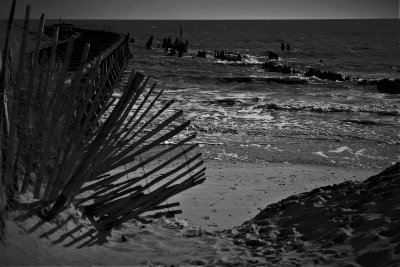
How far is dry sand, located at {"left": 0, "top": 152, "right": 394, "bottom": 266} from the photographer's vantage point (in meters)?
3.28

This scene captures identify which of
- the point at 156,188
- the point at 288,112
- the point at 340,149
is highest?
the point at 288,112

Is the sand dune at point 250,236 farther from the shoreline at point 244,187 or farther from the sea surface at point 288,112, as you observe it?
the sea surface at point 288,112

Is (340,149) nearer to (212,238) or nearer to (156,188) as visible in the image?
(156,188)

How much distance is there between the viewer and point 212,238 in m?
4.82

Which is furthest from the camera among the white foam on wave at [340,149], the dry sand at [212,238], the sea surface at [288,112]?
the sea surface at [288,112]

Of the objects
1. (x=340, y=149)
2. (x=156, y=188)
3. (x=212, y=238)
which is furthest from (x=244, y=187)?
(x=340, y=149)

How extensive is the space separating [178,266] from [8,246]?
1.48 metres

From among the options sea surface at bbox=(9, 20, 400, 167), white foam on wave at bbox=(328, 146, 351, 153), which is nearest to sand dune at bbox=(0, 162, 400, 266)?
sea surface at bbox=(9, 20, 400, 167)

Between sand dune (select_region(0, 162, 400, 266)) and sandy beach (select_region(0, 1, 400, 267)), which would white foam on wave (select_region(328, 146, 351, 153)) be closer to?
sandy beach (select_region(0, 1, 400, 267))

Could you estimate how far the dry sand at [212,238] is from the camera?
3.28 m

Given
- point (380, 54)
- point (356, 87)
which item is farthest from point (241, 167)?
point (380, 54)

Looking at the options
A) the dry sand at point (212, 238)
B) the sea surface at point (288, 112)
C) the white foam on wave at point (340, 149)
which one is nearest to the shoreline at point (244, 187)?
the dry sand at point (212, 238)

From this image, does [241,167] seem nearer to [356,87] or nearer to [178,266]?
[178,266]

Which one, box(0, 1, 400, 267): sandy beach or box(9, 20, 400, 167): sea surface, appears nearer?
box(0, 1, 400, 267): sandy beach
